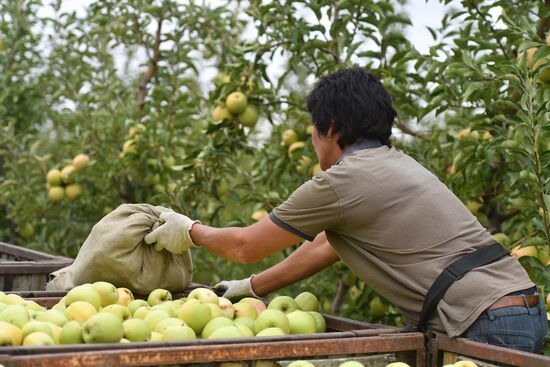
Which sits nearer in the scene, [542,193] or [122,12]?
[542,193]

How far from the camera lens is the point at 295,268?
2494mm

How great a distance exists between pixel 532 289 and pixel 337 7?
5.87 feet

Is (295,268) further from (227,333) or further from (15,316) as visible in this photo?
(15,316)

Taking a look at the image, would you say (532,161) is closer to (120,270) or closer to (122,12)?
(120,270)

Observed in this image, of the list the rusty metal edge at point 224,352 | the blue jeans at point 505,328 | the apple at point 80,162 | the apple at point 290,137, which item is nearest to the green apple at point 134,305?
the rusty metal edge at point 224,352

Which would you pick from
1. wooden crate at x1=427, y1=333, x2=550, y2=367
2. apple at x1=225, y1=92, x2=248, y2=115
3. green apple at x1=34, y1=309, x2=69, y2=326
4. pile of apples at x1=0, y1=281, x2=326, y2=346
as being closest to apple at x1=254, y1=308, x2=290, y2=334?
pile of apples at x1=0, y1=281, x2=326, y2=346

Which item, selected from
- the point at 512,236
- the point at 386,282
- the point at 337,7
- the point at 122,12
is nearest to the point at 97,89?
the point at 122,12

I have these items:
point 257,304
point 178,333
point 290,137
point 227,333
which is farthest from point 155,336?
point 290,137

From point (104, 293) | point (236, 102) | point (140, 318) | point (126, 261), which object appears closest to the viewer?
point (140, 318)

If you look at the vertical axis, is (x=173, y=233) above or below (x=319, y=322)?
above

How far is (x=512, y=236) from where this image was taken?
355cm

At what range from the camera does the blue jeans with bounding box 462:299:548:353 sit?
201cm

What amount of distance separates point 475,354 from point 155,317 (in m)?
0.72

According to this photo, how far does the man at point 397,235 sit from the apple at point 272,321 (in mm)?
212
